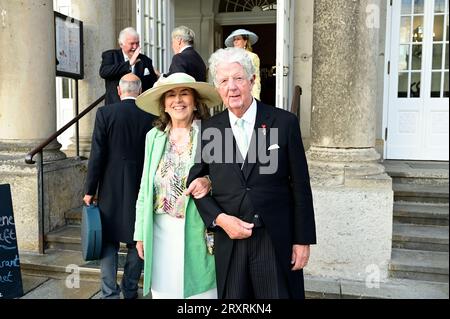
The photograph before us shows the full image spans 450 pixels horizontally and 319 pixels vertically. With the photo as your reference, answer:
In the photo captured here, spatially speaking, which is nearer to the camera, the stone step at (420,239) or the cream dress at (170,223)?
the cream dress at (170,223)

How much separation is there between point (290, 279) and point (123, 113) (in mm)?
1929

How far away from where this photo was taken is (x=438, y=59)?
603cm

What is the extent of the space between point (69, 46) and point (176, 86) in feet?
13.3

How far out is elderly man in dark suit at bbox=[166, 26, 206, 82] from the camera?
178 inches

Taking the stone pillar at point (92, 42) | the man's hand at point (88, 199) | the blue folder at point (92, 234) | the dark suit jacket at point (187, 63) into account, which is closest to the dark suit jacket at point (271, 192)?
the blue folder at point (92, 234)

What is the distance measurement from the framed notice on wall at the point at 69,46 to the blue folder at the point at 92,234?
2.93 metres

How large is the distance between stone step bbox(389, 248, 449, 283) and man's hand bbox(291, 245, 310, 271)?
6.82ft

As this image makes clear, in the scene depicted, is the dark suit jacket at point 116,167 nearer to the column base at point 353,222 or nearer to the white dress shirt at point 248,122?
the white dress shirt at point 248,122

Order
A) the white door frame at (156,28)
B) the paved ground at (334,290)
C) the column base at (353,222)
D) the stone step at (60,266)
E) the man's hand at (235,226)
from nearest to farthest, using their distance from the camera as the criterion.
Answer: the man's hand at (235,226), the paved ground at (334,290), the column base at (353,222), the stone step at (60,266), the white door frame at (156,28)

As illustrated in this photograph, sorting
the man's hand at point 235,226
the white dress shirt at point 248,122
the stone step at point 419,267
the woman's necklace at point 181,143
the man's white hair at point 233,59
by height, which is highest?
the man's white hair at point 233,59

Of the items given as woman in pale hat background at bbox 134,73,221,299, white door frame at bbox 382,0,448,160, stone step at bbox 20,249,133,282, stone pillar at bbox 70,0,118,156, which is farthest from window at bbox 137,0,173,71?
woman in pale hat background at bbox 134,73,221,299

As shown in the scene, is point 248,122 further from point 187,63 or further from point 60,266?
point 60,266

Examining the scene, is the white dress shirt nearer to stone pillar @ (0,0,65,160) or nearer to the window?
stone pillar @ (0,0,65,160)

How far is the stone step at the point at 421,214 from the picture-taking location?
461 centimetres
